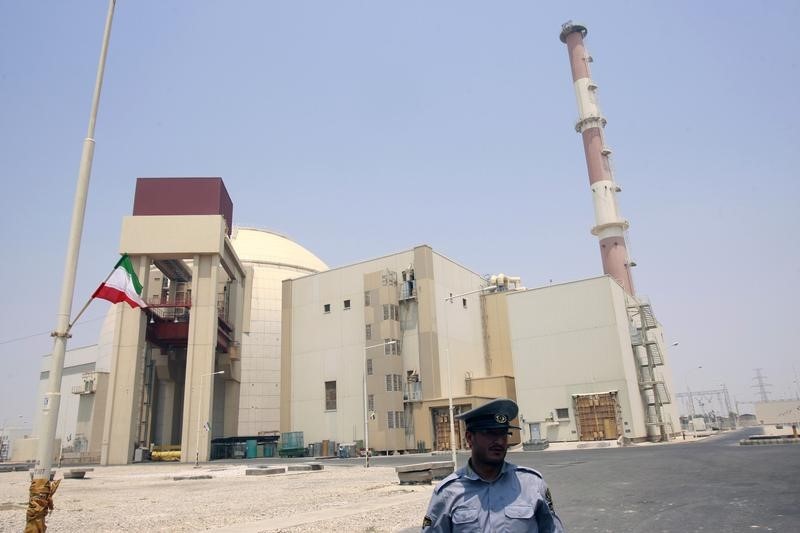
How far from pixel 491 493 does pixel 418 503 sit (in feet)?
39.1

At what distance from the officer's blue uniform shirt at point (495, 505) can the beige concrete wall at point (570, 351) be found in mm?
49028

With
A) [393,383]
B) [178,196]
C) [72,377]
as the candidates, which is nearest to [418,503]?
[393,383]

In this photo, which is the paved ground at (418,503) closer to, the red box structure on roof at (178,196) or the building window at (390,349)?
the building window at (390,349)

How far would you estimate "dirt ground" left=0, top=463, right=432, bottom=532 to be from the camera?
1212cm

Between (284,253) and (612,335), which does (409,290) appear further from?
(284,253)

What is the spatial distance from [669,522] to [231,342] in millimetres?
57359

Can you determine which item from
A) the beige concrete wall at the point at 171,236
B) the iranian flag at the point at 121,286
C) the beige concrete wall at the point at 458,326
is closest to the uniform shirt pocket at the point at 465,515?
the iranian flag at the point at 121,286

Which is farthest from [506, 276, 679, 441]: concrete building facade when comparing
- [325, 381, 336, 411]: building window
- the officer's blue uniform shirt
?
the officer's blue uniform shirt

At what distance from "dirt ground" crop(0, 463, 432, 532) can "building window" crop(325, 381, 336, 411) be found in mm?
34344

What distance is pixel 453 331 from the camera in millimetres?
58125

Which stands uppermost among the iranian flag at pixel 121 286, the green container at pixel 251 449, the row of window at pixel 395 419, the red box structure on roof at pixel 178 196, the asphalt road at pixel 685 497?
the red box structure on roof at pixel 178 196

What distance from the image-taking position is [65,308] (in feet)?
31.0

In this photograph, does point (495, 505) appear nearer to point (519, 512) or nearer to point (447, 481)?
point (519, 512)

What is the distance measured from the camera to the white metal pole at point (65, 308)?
853 centimetres
